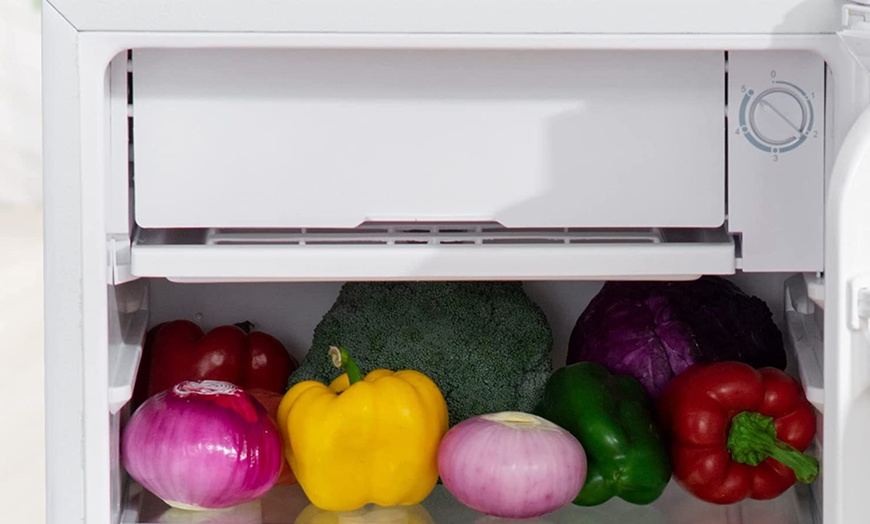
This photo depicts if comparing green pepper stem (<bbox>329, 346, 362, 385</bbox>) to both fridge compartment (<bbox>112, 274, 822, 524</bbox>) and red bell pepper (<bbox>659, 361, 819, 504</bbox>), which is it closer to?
fridge compartment (<bbox>112, 274, 822, 524</bbox>)

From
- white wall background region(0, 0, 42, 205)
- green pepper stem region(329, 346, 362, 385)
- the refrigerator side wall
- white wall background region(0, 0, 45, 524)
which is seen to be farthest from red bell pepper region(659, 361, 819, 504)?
white wall background region(0, 0, 42, 205)

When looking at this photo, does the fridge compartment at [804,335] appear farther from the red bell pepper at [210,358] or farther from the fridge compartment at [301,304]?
the red bell pepper at [210,358]

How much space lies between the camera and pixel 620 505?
4.54 ft

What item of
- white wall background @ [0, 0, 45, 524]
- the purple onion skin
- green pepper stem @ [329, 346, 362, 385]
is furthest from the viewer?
white wall background @ [0, 0, 45, 524]

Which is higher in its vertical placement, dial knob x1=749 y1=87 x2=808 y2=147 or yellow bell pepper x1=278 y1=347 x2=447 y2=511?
dial knob x1=749 y1=87 x2=808 y2=147

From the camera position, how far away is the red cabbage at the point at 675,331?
1.47 metres

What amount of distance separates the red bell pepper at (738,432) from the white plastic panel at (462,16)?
1.40 feet

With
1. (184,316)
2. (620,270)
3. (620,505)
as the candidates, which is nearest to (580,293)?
(620,505)

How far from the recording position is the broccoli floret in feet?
4.78

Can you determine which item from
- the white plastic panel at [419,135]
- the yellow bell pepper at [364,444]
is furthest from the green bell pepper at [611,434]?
the white plastic panel at [419,135]

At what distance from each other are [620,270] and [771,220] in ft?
0.53

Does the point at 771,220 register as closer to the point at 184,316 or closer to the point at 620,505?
the point at 620,505

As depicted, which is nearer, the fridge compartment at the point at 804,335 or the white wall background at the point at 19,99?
the fridge compartment at the point at 804,335

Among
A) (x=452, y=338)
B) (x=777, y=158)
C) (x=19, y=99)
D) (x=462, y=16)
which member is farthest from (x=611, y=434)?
(x=19, y=99)
